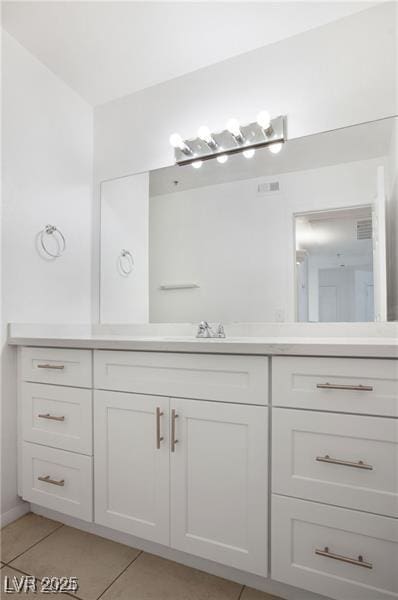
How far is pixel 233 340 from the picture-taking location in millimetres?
1489

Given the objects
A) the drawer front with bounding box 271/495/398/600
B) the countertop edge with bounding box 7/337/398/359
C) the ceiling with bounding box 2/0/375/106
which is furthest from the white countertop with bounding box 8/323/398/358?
the ceiling with bounding box 2/0/375/106

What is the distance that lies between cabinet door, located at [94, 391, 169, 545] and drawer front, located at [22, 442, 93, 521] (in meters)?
0.07

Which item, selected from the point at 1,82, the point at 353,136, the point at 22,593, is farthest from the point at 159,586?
the point at 1,82

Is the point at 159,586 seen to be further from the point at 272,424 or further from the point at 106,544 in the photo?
the point at 272,424

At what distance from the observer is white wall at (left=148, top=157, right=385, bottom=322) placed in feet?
5.40

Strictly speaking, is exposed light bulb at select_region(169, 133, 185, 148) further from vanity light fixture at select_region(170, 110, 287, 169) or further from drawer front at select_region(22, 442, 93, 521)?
drawer front at select_region(22, 442, 93, 521)

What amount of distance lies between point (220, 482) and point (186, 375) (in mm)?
391

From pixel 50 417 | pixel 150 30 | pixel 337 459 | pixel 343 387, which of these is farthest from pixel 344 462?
pixel 150 30

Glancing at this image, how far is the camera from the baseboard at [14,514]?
1.62 m

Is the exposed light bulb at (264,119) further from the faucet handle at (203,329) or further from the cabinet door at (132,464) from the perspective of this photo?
the cabinet door at (132,464)

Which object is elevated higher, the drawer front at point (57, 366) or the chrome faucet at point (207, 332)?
the chrome faucet at point (207, 332)

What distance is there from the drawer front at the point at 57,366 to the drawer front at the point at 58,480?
0.32 metres

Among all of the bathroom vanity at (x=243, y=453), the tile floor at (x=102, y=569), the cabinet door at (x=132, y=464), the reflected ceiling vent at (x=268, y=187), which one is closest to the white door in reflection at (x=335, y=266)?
the reflected ceiling vent at (x=268, y=187)

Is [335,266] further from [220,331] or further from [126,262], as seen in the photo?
[126,262]
